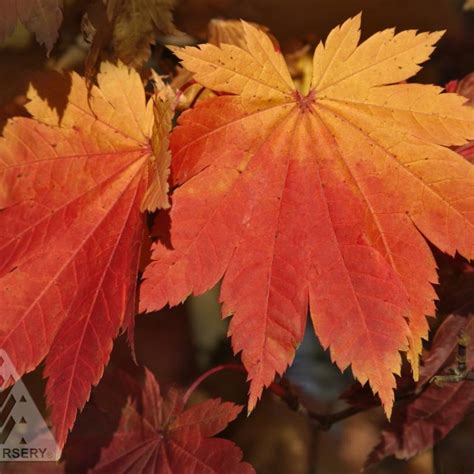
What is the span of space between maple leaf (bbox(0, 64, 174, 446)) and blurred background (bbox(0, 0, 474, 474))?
0.09 meters

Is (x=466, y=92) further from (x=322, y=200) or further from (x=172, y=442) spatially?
(x=172, y=442)

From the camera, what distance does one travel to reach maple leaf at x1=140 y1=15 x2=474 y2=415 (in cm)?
62

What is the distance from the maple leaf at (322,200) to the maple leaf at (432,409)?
0.50ft

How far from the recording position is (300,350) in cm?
109

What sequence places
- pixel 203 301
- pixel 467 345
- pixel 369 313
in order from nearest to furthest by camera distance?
pixel 369 313
pixel 467 345
pixel 203 301

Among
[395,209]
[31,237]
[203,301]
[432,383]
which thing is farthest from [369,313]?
[203,301]

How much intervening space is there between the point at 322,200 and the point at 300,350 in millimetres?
485

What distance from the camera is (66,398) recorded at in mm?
628

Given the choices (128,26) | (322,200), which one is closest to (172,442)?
(322,200)

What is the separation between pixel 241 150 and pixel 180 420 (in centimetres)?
31

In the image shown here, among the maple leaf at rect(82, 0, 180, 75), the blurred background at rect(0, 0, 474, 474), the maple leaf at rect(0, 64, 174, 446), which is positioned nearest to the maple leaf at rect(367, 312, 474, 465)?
the blurred background at rect(0, 0, 474, 474)

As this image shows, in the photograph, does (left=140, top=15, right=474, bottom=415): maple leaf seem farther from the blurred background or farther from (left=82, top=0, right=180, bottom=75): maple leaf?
the blurred background

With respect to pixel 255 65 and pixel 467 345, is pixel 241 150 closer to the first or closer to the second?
pixel 255 65

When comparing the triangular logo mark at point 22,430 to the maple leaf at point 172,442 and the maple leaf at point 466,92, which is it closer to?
the maple leaf at point 172,442
